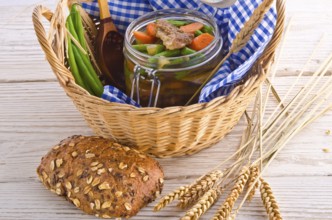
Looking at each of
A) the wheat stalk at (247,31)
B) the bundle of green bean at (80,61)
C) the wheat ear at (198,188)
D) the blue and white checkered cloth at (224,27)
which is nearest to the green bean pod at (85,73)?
the bundle of green bean at (80,61)

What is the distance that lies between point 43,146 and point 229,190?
414mm

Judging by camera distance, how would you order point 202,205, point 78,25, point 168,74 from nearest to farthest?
1. point 202,205
2. point 168,74
3. point 78,25

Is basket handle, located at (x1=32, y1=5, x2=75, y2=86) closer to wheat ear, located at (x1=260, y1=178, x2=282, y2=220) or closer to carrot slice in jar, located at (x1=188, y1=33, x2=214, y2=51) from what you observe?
carrot slice in jar, located at (x1=188, y1=33, x2=214, y2=51)

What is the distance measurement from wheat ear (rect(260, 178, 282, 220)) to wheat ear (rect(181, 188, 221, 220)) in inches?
3.2

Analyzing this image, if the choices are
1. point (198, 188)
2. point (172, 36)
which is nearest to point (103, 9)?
point (172, 36)

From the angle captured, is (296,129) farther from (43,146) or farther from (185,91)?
(43,146)

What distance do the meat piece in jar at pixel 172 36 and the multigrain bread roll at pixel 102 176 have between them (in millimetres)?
224

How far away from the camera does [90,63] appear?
3.91 feet

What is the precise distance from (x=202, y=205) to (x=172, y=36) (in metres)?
0.36

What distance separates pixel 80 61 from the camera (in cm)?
116

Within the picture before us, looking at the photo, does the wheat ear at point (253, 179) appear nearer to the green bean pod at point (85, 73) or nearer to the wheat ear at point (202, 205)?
the wheat ear at point (202, 205)

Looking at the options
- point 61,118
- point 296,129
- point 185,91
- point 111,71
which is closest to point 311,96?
point 296,129

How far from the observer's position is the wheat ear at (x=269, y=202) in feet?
3.10

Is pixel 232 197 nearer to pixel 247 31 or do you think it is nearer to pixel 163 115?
pixel 163 115
